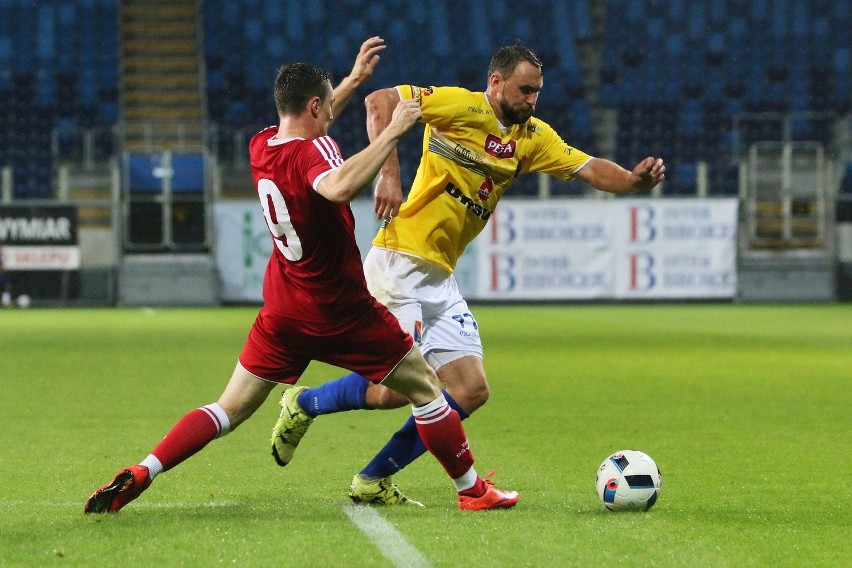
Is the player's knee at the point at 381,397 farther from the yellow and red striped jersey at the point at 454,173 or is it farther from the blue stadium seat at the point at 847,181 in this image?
the blue stadium seat at the point at 847,181

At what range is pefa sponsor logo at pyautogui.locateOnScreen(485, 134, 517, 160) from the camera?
20.0 ft

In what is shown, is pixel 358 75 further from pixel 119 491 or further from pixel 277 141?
pixel 119 491

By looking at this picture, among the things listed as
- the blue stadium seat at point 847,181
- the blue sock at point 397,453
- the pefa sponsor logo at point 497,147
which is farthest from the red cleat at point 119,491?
the blue stadium seat at point 847,181

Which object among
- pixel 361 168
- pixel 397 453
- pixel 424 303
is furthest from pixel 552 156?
pixel 361 168

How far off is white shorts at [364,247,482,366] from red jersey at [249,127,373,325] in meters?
0.78

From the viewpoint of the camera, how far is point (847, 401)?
959cm

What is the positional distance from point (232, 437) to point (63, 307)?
16.6 metres

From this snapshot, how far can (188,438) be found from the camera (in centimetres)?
523

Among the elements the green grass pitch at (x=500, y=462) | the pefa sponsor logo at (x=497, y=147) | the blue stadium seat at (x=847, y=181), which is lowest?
the green grass pitch at (x=500, y=462)

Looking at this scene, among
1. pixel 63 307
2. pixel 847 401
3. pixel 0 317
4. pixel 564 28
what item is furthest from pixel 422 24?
pixel 847 401

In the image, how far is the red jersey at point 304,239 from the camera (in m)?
5.02

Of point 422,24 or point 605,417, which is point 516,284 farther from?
point 605,417

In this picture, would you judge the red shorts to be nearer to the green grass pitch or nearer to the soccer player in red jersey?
the soccer player in red jersey

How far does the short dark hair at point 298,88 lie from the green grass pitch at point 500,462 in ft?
5.23
